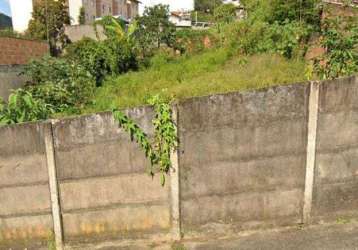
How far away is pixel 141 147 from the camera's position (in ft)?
11.3

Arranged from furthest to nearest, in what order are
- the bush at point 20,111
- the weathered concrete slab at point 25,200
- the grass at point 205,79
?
the grass at point 205,79, the bush at point 20,111, the weathered concrete slab at point 25,200

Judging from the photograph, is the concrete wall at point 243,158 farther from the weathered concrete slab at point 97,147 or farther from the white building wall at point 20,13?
the white building wall at point 20,13

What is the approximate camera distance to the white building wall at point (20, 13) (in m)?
30.8

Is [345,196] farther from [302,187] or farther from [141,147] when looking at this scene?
[141,147]

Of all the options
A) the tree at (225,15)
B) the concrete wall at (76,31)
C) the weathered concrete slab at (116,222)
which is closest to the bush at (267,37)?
the tree at (225,15)

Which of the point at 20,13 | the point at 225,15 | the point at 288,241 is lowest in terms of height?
the point at 288,241

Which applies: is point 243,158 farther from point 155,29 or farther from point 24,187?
point 155,29

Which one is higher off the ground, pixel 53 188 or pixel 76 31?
pixel 76 31

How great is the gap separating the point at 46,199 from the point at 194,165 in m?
1.75

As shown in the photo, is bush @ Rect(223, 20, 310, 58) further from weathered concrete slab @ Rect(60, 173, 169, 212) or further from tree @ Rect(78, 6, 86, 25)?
tree @ Rect(78, 6, 86, 25)

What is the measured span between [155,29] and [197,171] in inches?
638

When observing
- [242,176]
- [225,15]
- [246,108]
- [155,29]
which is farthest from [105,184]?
[155,29]

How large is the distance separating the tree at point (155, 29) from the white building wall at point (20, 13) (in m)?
13.4

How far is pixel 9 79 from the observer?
8.46 m
